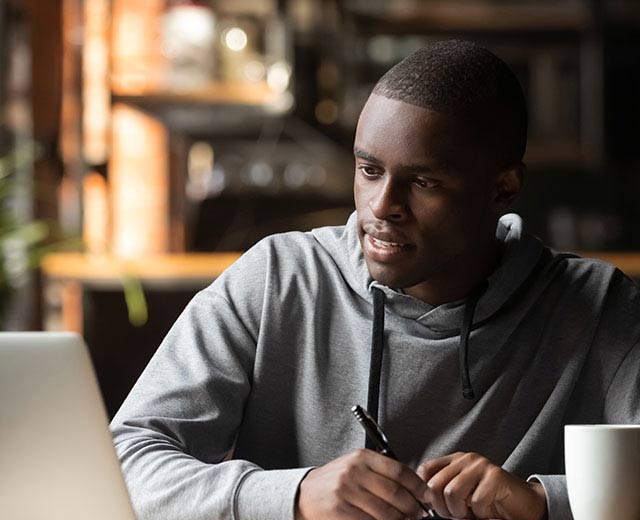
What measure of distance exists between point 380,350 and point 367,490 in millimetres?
358

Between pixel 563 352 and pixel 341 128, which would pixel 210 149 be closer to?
pixel 341 128

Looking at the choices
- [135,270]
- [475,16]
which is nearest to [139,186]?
[135,270]

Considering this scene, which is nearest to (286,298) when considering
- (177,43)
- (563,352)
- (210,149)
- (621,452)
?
(563,352)

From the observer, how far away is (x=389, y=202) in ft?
4.31

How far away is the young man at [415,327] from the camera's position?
1337 mm

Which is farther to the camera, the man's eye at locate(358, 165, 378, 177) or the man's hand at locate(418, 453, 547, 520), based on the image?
the man's eye at locate(358, 165, 378, 177)

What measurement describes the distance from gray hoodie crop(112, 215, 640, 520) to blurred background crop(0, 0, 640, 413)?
1.01 meters

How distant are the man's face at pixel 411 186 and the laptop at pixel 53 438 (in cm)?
55

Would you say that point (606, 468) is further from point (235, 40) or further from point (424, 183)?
point (235, 40)

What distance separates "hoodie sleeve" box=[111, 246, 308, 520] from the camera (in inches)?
46.5

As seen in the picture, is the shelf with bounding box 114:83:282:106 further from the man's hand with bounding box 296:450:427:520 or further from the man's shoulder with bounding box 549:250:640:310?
the man's hand with bounding box 296:450:427:520

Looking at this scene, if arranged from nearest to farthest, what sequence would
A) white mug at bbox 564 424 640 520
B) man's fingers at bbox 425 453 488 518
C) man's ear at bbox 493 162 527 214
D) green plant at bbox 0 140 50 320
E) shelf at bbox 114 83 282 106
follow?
1. white mug at bbox 564 424 640 520
2. man's fingers at bbox 425 453 488 518
3. man's ear at bbox 493 162 527 214
4. green plant at bbox 0 140 50 320
5. shelf at bbox 114 83 282 106

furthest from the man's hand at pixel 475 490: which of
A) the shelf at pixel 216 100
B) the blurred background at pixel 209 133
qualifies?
the shelf at pixel 216 100

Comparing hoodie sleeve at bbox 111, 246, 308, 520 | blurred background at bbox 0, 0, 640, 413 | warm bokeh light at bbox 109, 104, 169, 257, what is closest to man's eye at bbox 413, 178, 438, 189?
hoodie sleeve at bbox 111, 246, 308, 520
